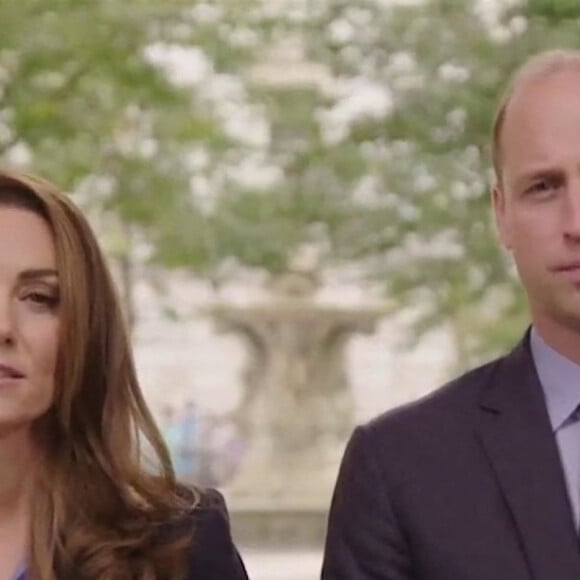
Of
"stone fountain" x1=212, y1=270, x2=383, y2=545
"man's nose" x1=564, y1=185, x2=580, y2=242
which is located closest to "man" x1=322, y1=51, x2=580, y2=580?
"man's nose" x1=564, y1=185, x2=580, y2=242

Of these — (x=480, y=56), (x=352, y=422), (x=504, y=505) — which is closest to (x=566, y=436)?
(x=504, y=505)

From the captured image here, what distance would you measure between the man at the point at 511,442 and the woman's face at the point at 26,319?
379 mm

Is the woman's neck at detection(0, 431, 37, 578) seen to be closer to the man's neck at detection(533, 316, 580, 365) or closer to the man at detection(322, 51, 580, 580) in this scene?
the man at detection(322, 51, 580, 580)

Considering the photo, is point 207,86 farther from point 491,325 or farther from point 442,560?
point 442,560

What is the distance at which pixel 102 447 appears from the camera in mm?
1714

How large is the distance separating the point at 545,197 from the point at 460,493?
354 millimetres

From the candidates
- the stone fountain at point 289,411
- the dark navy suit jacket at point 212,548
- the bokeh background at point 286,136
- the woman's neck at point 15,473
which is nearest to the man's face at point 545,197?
the dark navy suit jacket at point 212,548

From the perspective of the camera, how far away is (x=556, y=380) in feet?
5.52

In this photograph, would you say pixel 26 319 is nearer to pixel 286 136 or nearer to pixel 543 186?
pixel 543 186

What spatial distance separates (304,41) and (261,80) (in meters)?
0.15

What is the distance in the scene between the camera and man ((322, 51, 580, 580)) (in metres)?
1.59

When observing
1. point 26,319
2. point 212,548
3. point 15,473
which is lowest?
point 212,548

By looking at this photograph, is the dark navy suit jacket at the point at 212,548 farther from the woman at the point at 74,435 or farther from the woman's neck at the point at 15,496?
the woman's neck at the point at 15,496

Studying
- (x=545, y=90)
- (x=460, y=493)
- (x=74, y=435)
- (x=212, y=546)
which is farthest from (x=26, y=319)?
(x=545, y=90)
